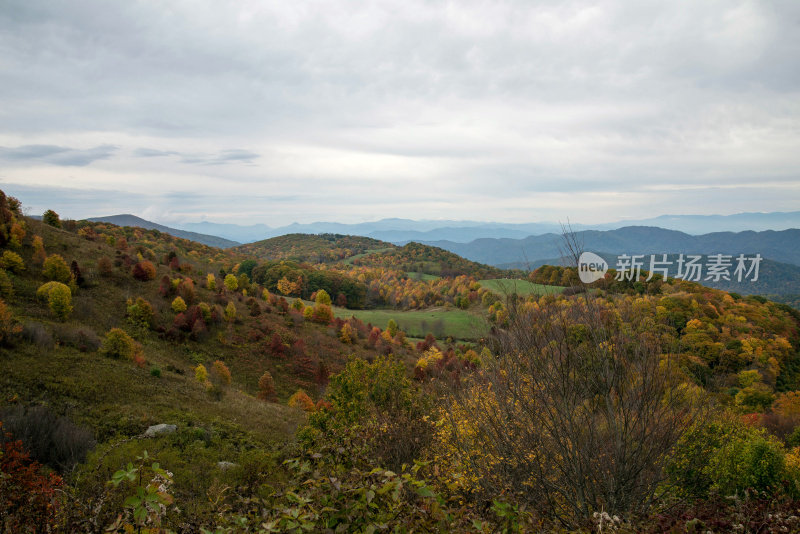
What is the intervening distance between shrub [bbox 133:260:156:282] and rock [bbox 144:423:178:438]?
105 ft

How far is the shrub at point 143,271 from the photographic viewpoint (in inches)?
1635

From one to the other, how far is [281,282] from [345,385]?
93410mm

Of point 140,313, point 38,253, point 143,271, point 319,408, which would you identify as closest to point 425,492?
point 319,408

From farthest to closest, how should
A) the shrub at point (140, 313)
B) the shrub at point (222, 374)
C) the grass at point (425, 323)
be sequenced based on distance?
the grass at point (425, 323) < the shrub at point (140, 313) < the shrub at point (222, 374)

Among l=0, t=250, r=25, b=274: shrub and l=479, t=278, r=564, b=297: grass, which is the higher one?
l=479, t=278, r=564, b=297: grass

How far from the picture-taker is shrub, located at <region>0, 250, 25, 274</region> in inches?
1176

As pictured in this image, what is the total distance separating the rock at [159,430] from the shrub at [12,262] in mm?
25783

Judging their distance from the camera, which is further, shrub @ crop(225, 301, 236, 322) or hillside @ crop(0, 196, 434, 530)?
shrub @ crop(225, 301, 236, 322)

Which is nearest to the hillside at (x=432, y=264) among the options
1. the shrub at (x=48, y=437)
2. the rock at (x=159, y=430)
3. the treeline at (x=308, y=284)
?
the treeline at (x=308, y=284)

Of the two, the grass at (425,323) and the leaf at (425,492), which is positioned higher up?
the leaf at (425,492)

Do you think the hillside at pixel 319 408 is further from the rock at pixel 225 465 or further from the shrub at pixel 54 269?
the rock at pixel 225 465

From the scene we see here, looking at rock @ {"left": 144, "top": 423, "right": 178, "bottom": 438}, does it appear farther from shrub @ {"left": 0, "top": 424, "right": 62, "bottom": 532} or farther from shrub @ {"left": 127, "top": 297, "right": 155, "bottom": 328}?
shrub @ {"left": 127, "top": 297, "right": 155, "bottom": 328}

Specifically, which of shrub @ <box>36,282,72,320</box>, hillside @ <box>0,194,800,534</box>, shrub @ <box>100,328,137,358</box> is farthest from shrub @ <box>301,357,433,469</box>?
shrub @ <box>36,282,72,320</box>

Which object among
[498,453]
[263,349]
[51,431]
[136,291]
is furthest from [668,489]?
[136,291]
